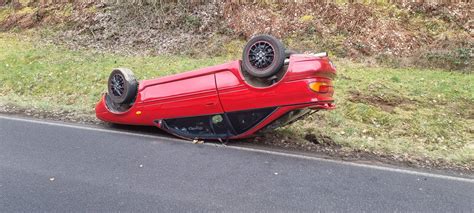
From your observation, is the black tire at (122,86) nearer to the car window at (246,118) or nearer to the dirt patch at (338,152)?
the car window at (246,118)

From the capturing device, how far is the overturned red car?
18.1 ft

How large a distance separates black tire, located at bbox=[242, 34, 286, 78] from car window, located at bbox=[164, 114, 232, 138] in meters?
0.84

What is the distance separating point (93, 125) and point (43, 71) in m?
5.53

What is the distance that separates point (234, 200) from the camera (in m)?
4.33

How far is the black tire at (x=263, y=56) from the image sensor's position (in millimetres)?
5672

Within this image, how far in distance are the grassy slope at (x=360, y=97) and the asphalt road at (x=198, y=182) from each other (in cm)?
111

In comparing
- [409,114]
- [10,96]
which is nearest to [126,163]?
[409,114]

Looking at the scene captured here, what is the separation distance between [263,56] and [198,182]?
1962 millimetres

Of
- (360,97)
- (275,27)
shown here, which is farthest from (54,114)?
(275,27)

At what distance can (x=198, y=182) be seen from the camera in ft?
15.8

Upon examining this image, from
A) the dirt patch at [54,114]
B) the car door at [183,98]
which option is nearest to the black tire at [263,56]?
the car door at [183,98]

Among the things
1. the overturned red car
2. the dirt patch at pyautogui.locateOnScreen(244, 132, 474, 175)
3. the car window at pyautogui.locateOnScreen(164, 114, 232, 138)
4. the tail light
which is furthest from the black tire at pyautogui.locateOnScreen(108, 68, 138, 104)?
the tail light

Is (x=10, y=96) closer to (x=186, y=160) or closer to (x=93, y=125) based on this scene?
(x=93, y=125)

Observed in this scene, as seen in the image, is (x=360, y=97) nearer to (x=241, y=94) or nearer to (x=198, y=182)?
(x=241, y=94)
